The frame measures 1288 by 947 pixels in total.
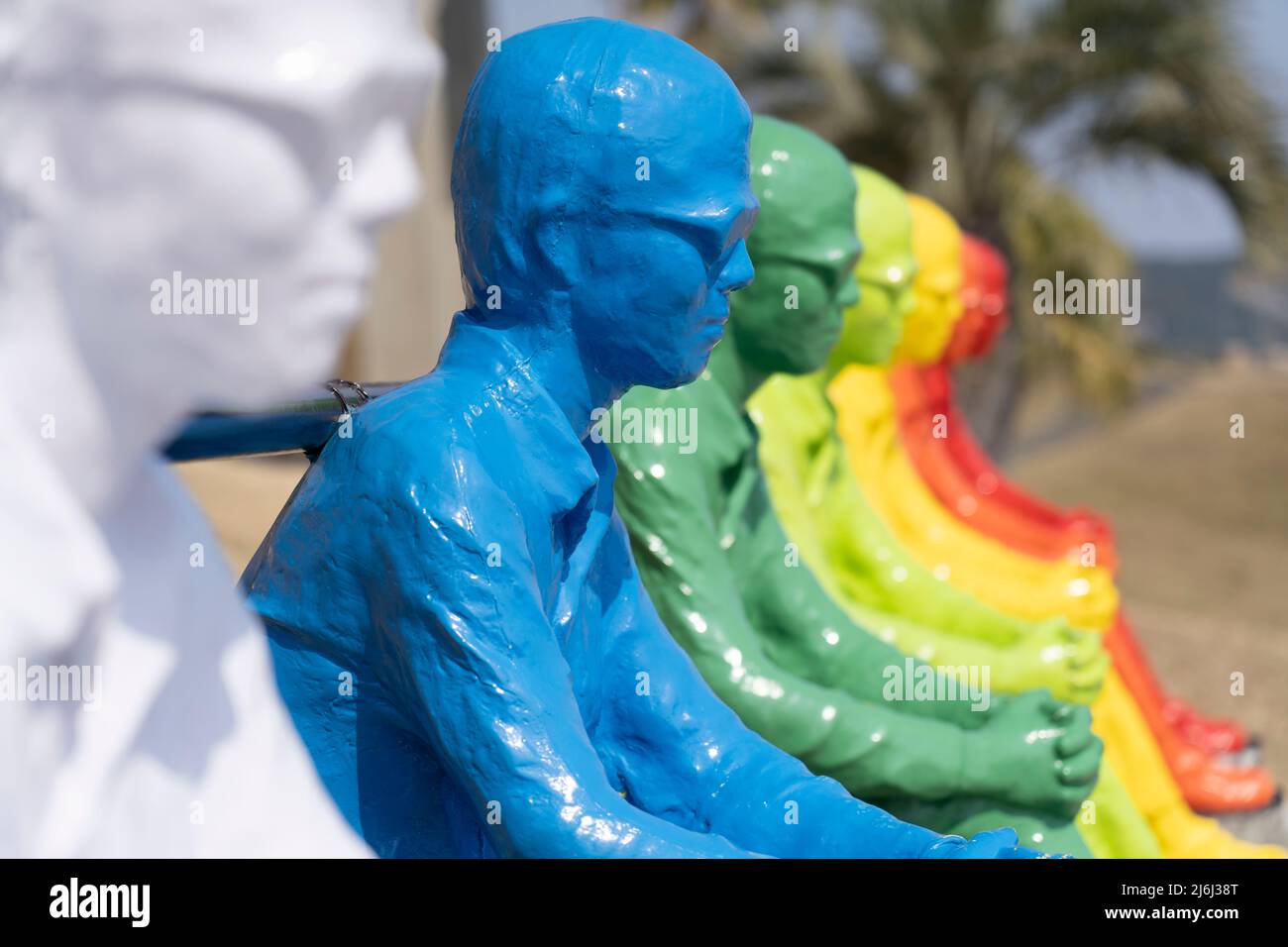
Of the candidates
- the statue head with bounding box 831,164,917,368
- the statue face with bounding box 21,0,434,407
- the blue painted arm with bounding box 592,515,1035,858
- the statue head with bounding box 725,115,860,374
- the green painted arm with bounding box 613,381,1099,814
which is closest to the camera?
the statue face with bounding box 21,0,434,407

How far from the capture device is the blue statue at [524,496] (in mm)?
1610

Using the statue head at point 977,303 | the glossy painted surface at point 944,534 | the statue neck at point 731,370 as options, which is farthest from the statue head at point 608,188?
the statue head at point 977,303

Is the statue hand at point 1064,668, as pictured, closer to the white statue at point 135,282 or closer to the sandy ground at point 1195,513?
the sandy ground at point 1195,513

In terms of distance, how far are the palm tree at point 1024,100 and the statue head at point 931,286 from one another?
16.5 feet

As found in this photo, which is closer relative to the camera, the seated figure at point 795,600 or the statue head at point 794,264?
the seated figure at point 795,600

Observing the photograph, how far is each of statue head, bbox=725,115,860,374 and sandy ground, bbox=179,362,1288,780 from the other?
298cm

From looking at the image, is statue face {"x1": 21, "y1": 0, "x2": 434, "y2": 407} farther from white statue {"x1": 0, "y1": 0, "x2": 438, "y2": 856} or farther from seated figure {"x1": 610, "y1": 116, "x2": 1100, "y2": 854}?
seated figure {"x1": 610, "y1": 116, "x2": 1100, "y2": 854}

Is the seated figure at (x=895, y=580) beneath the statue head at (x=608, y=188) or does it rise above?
beneath

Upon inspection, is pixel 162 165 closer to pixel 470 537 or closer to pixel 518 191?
pixel 470 537

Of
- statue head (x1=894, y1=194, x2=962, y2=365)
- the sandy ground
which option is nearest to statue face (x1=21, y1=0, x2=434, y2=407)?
statue head (x1=894, y1=194, x2=962, y2=365)

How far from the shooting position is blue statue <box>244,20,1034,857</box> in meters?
1.61
